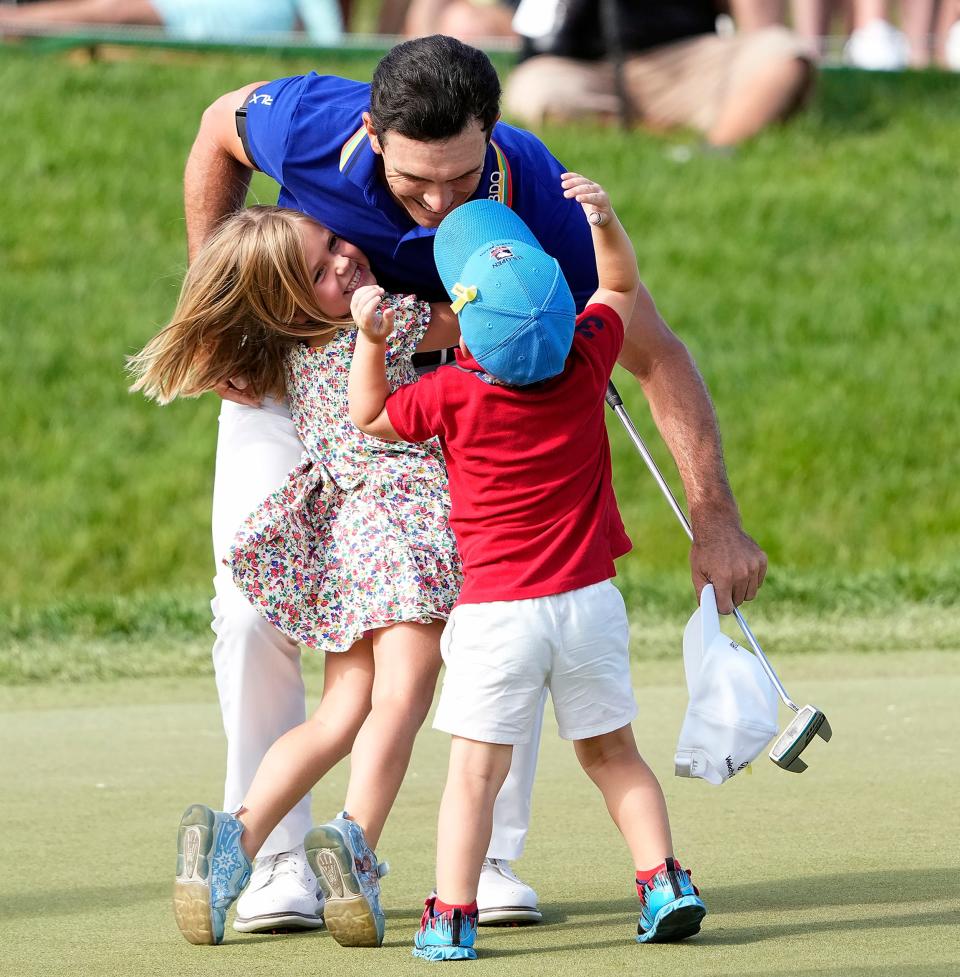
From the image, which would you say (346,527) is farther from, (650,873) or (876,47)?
(876,47)

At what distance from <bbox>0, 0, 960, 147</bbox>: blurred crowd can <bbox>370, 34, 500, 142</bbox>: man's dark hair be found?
311 inches

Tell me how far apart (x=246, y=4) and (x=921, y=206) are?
458cm

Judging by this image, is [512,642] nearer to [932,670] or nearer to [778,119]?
[932,670]

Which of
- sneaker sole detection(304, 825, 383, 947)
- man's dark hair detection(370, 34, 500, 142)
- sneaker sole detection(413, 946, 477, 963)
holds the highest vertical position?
man's dark hair detection(370, 34, 500, 142)

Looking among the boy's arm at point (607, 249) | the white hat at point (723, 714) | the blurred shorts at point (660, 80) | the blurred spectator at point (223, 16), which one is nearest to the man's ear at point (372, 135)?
the boy's arm at point (607, 249)

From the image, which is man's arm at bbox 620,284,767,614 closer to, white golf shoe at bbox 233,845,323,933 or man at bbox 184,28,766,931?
man at bbox 184,28,766,931

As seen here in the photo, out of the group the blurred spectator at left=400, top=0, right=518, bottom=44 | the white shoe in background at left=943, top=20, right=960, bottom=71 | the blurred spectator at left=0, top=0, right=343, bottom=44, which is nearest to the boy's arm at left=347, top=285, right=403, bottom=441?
the blurred spectator at left=400, top=0, right=518, bottom=44

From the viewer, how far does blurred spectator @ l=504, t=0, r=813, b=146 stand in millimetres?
11023

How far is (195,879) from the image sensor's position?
10.3 ft

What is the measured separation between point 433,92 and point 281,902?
1.49 m

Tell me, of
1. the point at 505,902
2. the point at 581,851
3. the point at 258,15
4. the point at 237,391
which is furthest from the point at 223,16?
the point at 505,902

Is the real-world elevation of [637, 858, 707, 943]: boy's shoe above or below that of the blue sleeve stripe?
below

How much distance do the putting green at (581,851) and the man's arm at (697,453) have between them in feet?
1.88

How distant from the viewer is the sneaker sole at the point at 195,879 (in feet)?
10.3
